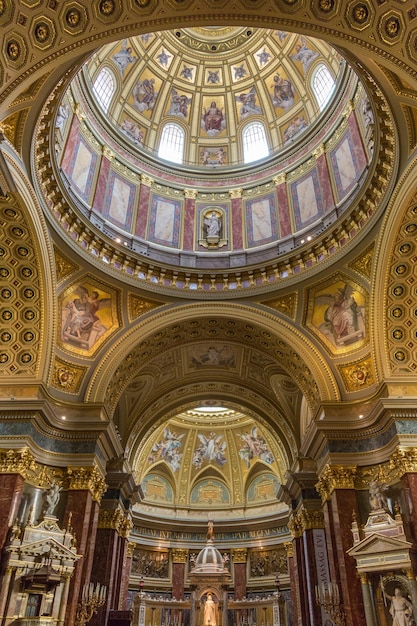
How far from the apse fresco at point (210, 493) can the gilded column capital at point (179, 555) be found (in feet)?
11.9

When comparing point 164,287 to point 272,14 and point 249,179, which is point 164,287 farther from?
point 272,14

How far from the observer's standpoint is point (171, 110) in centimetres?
2422

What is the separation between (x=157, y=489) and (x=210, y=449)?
15.2 ft

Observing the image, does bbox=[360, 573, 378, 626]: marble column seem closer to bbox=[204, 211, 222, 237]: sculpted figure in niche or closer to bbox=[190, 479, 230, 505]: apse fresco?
bbox=[204, 211, 222, 237]: sculpted figure in niche

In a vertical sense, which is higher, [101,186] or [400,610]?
[101,186]

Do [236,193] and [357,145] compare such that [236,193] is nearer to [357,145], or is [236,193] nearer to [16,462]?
[357,145]

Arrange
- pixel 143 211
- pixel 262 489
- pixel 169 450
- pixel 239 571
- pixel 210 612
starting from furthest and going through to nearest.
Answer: pixel 169 450, pixel 262 489, pixel 239 571, pixel 210 612, pixel 143 211

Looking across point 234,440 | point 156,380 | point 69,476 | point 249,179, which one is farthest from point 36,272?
point 234,440

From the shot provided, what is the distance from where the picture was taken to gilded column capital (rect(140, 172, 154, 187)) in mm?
21922

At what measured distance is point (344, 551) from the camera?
580 inches

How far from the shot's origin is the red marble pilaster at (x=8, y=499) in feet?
44.8

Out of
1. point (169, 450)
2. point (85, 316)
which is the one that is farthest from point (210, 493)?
point (85, 316)

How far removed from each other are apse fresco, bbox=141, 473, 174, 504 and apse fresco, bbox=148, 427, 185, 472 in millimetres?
1137

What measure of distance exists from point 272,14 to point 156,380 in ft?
57.3
